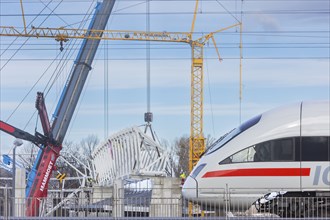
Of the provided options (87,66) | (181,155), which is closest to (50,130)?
(87,66)

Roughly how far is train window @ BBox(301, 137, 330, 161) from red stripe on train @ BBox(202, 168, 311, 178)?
1.26 feet

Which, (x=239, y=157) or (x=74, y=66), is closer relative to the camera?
(x=239, y=157)

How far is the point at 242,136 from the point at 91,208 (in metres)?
5.46

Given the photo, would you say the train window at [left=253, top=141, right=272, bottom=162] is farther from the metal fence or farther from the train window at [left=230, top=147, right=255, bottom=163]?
the metal fence

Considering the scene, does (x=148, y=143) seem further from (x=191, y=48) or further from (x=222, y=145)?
(x=222, y=145)

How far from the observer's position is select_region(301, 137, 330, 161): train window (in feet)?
74.5

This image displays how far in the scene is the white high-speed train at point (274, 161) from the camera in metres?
22.7

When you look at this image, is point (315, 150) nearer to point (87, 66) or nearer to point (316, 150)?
point (316, 150)

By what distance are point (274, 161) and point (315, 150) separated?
120 cm

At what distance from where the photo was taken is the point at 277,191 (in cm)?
2275

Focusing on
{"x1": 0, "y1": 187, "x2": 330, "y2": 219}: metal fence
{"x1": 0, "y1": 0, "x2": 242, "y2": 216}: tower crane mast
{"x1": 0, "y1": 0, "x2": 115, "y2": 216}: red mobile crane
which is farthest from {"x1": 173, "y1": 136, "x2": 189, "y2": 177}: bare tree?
{"x1": 0, "y1": 187, "x2": 330, "y2": 219}: metal fence

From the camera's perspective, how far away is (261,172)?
75.5ft

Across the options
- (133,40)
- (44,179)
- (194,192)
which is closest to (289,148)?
(194,192)

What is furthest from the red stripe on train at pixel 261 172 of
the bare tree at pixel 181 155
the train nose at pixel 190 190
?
the bare tree at pixel 181 155
